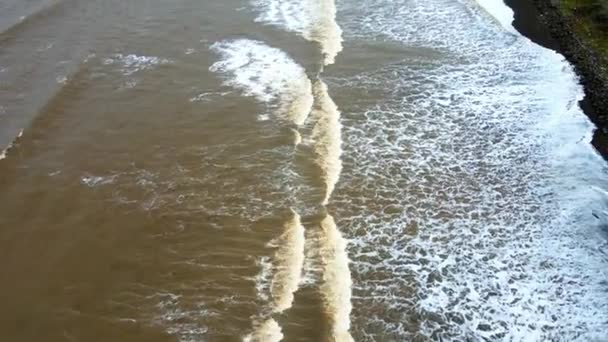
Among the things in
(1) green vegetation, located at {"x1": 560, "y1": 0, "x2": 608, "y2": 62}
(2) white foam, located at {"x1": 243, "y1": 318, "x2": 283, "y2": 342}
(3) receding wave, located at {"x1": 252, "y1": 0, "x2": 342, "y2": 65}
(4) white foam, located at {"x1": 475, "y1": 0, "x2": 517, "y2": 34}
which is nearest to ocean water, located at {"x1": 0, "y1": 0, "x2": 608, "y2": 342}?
(2) white foam, located at {"x1": 243, "y1": 318, "x2": 283, "y2": 342}

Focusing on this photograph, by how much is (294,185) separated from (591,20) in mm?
14134

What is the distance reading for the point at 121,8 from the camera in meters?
24.3

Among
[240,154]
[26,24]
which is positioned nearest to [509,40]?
[240,154]

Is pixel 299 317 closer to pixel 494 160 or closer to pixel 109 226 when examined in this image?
pixel 109 226

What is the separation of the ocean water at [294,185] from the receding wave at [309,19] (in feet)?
0.72

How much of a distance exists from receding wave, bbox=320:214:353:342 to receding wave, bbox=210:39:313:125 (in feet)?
15.7

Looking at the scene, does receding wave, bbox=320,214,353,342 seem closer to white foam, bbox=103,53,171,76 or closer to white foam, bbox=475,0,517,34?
white foam, bbox=103,53,171,76

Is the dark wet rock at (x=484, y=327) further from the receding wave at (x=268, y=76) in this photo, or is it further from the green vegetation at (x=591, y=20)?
the green vegetation at (x=591, y=20)

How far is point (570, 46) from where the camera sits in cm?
2088

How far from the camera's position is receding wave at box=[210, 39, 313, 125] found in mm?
18047

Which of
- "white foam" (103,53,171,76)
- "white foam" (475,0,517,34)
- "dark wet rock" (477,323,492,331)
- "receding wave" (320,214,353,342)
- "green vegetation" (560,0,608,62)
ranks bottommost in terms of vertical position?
"dark wet rock" (477,323,492,331)

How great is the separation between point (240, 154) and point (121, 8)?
11850 millimetres

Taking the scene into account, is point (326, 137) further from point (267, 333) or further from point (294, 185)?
point (267, 333)

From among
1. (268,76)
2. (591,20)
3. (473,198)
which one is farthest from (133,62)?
(591,20)
